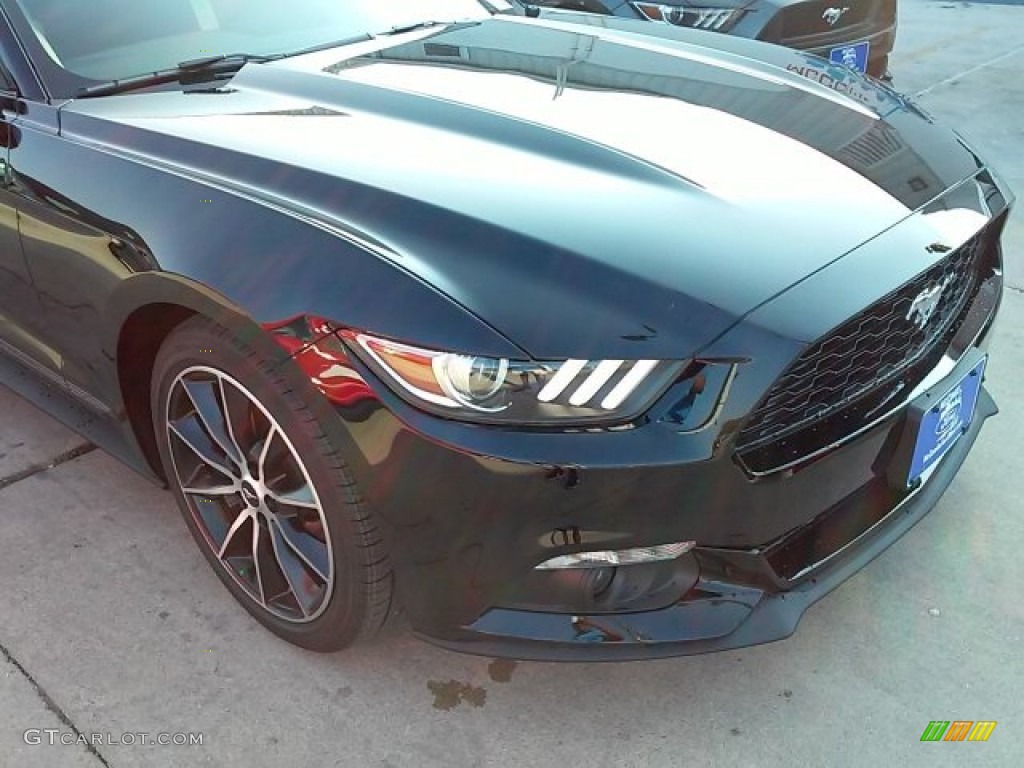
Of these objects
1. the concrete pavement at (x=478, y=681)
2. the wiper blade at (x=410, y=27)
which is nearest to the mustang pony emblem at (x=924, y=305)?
the concrete pavement at (x=478, y=681)

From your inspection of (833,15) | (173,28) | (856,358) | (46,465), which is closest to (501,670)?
(856,358)

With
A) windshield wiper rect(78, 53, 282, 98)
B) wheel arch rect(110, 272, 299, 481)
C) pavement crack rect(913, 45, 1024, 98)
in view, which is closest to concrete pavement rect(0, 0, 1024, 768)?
wheel arch rect(110, 272, 299, 481)

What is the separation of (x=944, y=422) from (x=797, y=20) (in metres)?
3.27

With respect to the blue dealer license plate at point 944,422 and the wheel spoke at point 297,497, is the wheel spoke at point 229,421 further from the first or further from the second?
the blue dealer license plate at point 944,422

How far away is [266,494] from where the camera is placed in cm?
201

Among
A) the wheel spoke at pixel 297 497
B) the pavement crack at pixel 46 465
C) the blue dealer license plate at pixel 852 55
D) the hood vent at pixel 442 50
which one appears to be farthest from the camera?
the blue dealer license plate at pixel 852 55

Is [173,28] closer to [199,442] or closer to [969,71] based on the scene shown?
[199,442]

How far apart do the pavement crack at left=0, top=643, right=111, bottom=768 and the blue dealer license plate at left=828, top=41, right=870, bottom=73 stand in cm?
405

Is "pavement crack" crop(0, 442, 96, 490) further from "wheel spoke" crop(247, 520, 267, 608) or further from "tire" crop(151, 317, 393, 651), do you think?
"wheel spoke" crop(247, 520, 267, 608)

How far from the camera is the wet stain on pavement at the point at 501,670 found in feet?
6.86

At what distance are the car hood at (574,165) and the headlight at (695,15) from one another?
7.10ft

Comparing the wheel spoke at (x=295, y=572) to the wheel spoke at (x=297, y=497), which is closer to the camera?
the wheel spoke at (x=297, y=497)

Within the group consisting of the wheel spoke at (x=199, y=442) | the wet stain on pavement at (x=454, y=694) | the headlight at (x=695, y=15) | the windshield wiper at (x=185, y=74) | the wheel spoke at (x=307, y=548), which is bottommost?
the wet stain on pavement at (x=454, y=694)

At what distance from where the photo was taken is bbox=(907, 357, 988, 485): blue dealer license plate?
1.92m
